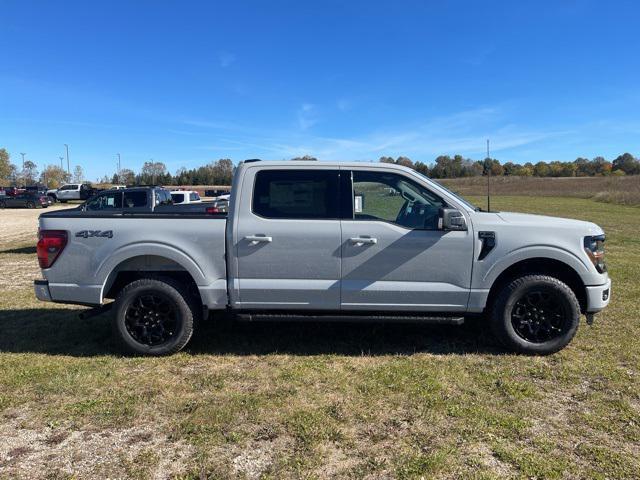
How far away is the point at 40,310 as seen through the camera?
21.4ft

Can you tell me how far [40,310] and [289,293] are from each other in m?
4.10

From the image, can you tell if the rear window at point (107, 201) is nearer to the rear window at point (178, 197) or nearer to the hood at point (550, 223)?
the rear window at point (178, 197)

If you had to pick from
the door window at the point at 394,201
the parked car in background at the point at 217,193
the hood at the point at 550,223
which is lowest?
the hood at the point at 550,223

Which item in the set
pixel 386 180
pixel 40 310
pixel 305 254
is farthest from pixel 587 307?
pixel 40 310

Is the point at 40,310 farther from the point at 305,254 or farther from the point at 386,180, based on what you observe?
the point at 386,180

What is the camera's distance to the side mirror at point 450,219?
430 centimetres

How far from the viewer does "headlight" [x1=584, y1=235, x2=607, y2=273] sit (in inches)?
180

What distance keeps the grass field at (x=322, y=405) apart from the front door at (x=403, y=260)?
1.98ft

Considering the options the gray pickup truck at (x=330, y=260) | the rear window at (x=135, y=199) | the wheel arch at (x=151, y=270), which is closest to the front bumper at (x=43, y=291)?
the gray pickup truck at (x=330, y=260)

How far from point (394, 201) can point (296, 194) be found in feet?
3.27

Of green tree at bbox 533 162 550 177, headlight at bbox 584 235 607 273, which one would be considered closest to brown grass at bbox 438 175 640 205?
headlight at bbox 584 235 607 273

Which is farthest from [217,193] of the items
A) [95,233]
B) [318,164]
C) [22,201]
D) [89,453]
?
[89,453]

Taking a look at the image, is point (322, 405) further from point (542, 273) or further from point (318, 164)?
point (542, 273)

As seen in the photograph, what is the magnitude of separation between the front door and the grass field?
23.7 inches
